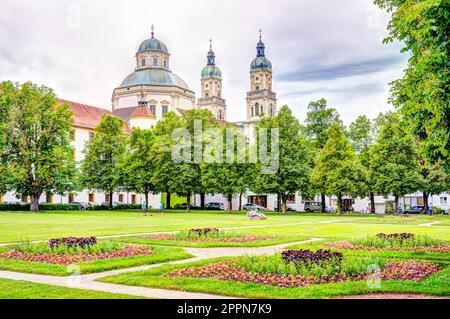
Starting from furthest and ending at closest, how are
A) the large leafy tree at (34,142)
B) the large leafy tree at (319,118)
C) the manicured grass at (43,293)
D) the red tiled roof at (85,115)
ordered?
the red tiled roof at (85,115)
the large leafy tree at (319,118)
the large leafy tree at (34,142)
the manicured grass at (43,293)

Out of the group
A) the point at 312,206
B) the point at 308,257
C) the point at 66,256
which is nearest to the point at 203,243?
the point at 66,256

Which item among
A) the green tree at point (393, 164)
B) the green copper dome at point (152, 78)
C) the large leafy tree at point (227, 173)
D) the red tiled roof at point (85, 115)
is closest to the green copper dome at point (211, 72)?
the green copper dome at point (152, 78)

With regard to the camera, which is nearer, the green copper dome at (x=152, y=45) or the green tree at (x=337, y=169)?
the green tree at (x=337, y=169)

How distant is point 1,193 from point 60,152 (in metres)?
7.98

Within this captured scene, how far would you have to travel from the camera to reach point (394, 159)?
177ft

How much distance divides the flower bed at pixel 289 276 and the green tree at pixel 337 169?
42615 mm

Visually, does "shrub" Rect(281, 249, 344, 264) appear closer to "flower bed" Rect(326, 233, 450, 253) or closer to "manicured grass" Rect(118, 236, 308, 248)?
"flower bed" Rect(326, 233, 450, 253)

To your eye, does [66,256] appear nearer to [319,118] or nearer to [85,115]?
[319,118]

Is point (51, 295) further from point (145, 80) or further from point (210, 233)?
point (145, 80)

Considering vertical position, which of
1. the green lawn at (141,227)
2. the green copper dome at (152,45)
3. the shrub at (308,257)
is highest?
the green copper dome at (152,45)

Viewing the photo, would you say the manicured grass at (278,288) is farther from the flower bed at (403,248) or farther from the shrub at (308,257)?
the flower bed at (403,248)

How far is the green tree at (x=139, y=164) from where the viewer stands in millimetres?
60906

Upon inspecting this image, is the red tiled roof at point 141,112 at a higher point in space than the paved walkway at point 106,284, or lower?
higher
